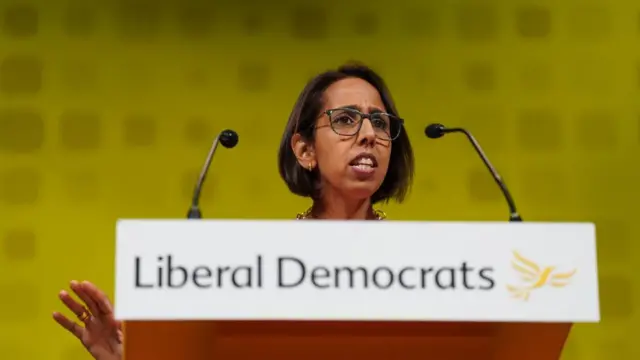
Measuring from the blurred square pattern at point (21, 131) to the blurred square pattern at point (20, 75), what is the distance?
0.07m

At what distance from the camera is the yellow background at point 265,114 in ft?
9.21

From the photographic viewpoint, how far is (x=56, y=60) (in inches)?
116

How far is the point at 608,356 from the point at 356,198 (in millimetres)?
1355

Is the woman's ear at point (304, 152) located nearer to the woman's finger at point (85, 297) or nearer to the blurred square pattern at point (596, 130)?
the woman's finger at point (85, 297)

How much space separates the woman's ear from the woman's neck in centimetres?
8

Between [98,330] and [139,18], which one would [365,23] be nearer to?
[139,18]

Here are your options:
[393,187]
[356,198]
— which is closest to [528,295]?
[356,198]

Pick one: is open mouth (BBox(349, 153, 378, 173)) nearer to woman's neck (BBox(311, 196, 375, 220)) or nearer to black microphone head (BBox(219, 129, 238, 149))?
woman's neck (BBox(311, 196, 375, 220))

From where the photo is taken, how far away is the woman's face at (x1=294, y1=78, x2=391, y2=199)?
181 cm

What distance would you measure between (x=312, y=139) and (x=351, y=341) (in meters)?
0.80

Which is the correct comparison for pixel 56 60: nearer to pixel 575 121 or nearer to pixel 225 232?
pixel 575 121

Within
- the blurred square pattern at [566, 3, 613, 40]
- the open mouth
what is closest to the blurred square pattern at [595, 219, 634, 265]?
the blurred square pattern at [566, 3, 613, 40]

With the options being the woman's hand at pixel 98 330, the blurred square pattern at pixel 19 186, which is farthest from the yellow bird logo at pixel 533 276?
the blurred square pattern at pixel 19 186

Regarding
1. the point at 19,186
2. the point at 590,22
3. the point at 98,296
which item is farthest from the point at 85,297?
the point at 590,22
